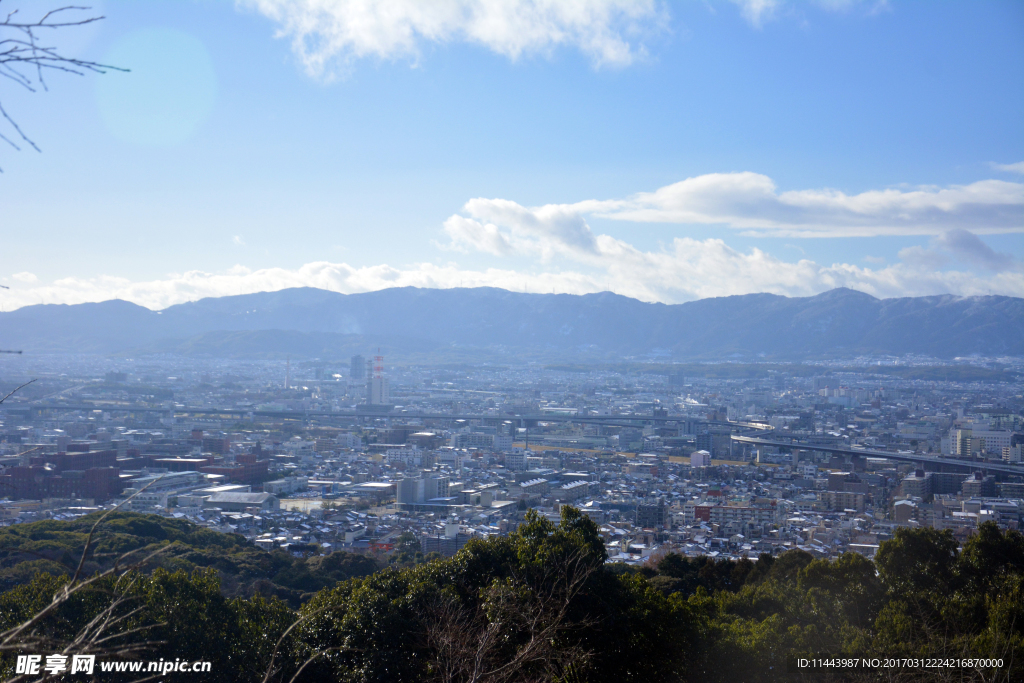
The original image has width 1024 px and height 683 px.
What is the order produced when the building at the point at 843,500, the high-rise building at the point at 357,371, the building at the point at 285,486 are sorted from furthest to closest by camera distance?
the high-rise building at the point at 357,371 < the building at the point at 285,486 < the building at the point at 843,500

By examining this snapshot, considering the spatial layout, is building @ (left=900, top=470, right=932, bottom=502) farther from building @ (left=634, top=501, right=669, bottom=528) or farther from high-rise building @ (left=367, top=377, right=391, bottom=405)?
high-rise building @ (left=367, top=377, right=391, bottom=405)

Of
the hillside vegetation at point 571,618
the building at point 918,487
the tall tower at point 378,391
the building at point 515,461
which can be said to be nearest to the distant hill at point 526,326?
the tall tower at point 378,391

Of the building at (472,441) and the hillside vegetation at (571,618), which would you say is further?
the building at (472,441)

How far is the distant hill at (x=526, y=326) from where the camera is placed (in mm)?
55531

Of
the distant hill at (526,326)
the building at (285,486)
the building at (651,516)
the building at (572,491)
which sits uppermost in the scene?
the distant hill at (526,326)

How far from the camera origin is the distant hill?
55.5 metres

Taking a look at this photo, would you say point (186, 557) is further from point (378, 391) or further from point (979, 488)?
point (378, 391)

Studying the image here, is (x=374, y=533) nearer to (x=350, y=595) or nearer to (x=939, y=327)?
(x=350, y=595)

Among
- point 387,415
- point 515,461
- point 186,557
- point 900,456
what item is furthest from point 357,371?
point 186,557

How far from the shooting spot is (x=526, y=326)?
77.1m

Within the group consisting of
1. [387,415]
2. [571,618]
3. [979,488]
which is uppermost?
[571,618]

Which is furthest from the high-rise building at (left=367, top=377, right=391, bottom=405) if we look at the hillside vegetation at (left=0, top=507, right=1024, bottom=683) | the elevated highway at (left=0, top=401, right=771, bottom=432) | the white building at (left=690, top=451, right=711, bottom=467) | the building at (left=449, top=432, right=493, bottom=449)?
the hillside vegetation at (left=0, top=507, right=1024, bottom=683)

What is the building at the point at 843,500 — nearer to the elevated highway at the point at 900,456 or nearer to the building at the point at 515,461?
the elevated highway at the point at 900,456

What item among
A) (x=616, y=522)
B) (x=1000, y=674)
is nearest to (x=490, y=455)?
(x=616, y=522)
